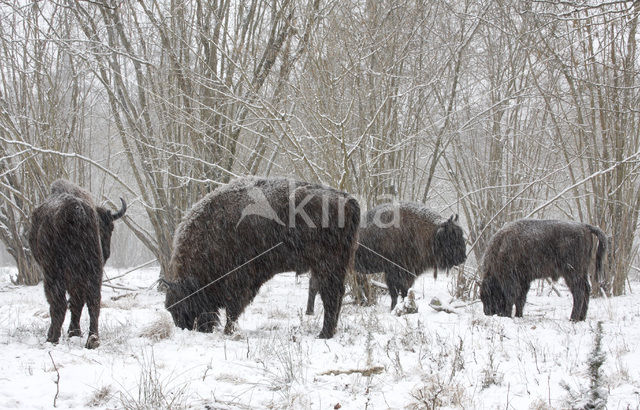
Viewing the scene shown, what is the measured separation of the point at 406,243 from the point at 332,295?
12.2 ft

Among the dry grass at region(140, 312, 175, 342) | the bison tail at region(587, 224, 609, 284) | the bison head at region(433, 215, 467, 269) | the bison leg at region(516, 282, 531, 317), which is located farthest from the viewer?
the bison head at region(433, 215, 467, 269)

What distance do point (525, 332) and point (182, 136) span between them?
25.5ft

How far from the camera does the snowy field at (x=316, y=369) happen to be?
10.3ft

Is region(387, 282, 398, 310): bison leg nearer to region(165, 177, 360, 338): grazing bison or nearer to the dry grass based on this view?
region(165, 177, 360, 338): grazing bison

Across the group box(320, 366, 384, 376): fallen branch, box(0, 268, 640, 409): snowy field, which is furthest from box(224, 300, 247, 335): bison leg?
box(320, 366, 384, 376): fallen branch

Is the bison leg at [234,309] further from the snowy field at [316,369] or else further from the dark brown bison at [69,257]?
the dark brown bison at [69,257]

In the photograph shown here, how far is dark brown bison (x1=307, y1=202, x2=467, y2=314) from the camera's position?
27.8ft

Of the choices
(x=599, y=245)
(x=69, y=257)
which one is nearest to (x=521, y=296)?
(x=599, y=245)

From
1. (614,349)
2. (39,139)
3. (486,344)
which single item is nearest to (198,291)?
(486,344)

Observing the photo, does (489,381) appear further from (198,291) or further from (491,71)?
(491,71)

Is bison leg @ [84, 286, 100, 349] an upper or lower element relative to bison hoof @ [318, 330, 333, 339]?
upper

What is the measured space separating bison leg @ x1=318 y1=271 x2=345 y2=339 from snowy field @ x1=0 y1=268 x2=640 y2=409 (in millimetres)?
197

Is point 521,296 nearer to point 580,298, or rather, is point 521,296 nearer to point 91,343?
point 580,298

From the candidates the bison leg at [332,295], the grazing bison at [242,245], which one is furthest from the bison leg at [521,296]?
the bison leg at [332,295]
